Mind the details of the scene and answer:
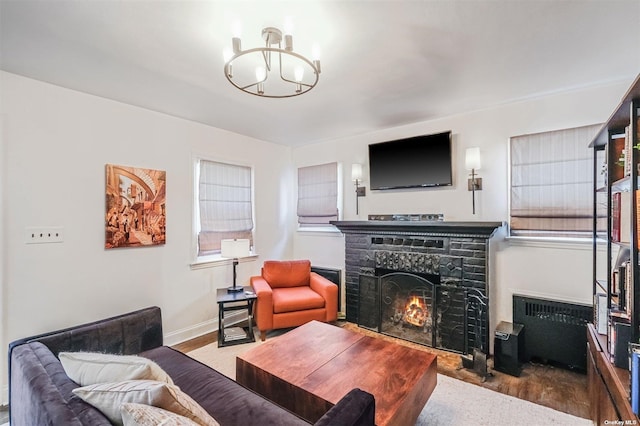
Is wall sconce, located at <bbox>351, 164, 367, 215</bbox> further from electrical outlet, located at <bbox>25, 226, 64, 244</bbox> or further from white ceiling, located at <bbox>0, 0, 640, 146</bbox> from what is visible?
electrical outlet, located at <bbox>25, 226, 64, 244</bbox>

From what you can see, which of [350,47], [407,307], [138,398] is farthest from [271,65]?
[407,307]

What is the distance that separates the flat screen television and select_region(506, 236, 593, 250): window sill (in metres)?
0.85

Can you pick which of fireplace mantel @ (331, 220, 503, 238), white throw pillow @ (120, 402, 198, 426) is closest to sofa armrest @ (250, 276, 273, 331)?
fireplace mantel @ (331, 220, 503, 238)

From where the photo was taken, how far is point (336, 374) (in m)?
1.78

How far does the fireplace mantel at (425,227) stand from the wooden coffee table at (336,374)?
4.32ft

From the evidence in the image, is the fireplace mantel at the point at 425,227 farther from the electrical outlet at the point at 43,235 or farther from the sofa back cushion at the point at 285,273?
the electrical outlet at the point at 43,235

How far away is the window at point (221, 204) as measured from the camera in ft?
11.6

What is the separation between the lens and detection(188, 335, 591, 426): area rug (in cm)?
193

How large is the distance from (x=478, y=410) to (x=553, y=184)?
2014 millimetres

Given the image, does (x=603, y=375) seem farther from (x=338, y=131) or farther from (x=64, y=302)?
(x=64, y=302)

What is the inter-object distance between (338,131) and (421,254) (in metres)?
1.86

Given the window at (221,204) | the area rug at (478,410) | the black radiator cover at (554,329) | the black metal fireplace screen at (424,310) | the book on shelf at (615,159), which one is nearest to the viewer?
the book on shelf at (615,159)

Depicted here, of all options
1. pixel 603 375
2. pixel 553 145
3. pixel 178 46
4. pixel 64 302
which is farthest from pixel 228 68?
pixel 553 145

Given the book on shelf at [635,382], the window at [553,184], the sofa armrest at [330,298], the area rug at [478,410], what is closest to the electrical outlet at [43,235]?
the sofa armrest at [330,298]
